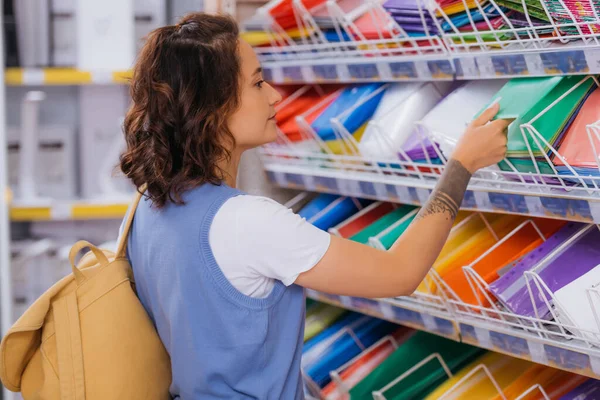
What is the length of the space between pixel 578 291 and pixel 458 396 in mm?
450

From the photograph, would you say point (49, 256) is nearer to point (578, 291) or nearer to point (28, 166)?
point (28, 166)

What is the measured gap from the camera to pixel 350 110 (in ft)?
6.59

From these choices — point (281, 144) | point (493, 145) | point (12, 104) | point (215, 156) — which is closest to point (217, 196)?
point (215, 156)

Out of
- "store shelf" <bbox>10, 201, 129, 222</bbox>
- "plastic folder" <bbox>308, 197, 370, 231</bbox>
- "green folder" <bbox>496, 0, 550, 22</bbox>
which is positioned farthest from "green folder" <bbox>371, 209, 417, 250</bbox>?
"store shelf" <bbox>10, 201, 129, 222</bbox>

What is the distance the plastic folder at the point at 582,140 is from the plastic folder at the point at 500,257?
10.1 inches

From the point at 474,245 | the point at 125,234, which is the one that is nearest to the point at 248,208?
the point at 125,234

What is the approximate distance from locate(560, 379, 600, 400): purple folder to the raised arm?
426 millimetres

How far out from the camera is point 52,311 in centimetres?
151

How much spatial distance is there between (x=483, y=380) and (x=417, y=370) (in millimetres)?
212

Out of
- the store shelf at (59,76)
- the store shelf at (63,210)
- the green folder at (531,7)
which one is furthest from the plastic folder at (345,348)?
the store shelf at (59,76)

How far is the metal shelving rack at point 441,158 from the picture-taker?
1.42m

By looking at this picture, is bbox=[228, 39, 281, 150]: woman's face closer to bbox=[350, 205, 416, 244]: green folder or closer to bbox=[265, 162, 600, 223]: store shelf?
bbox=[265, 162, 600, 223]: store shelf

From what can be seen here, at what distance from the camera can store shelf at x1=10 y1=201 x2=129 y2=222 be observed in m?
2.92

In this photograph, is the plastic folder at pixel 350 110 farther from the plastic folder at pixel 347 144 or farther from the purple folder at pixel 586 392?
the purple folder at pixel 586 392
